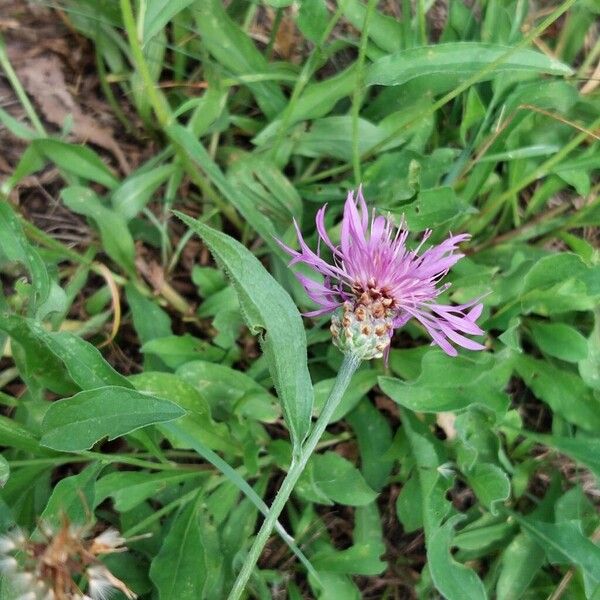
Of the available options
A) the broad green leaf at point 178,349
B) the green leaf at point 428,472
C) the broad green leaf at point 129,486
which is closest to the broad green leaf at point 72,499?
the broad green leaf at point 129,486

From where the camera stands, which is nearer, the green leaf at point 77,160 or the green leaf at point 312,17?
the green leaf at point 312,17

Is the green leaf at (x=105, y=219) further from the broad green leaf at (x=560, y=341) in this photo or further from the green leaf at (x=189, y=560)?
the broad green leaf at (x=560, y=341)

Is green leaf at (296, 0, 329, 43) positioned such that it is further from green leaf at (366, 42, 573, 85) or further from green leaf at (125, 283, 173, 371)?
green leaf at (125, 283, 173, 371)

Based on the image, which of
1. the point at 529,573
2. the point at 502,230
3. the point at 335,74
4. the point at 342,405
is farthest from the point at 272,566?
the point at 335,74

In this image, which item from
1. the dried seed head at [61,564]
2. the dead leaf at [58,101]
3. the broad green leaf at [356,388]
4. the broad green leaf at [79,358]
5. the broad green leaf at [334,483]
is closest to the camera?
the dried seed head at [61,564]

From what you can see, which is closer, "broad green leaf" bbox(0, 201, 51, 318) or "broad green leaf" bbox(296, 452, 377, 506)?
"broad green leaf" bbox(0, 201, 51, 318)

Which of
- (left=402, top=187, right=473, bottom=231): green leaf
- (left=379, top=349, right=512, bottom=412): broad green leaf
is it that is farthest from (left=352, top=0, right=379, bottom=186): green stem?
(left=379, top=349, right=512, bottom=412): broad green leaf

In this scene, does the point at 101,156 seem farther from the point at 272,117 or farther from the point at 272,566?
the point at 272,566
